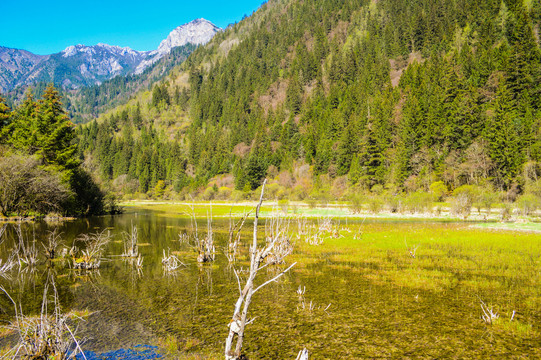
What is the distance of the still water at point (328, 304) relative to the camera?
8.96 m

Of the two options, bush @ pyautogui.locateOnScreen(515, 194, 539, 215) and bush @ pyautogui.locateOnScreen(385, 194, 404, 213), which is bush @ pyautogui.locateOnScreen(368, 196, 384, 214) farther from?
bush @ pyautogui.locateOnScreen(515, 194, 539, 215)

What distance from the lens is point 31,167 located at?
134 feet

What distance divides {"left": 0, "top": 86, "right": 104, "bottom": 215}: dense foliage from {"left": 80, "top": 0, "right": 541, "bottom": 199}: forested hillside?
1682cm

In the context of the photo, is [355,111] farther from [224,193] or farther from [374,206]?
[374,206]

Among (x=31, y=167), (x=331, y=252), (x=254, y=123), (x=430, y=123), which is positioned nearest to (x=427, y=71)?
(x=430, y=123)

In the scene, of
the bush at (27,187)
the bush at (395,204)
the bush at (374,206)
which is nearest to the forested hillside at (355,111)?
the bush at (395,204)

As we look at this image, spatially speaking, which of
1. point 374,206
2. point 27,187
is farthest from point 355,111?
point 27,187

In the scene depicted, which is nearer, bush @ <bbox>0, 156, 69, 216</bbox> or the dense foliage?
bush @ <bbox>0, 156, 69, 216</bbox>

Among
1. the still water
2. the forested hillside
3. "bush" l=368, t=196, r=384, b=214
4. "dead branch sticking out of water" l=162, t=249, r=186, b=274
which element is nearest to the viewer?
the still water

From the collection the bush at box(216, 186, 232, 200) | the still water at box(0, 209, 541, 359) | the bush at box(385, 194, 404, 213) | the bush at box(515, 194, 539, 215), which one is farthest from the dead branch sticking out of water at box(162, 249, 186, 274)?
the bush at box(216, 186, 232, 200)

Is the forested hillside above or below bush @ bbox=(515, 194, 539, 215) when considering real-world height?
above

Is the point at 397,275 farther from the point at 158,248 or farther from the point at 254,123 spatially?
the point at 254,123

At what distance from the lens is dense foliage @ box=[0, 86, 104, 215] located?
40.1 m

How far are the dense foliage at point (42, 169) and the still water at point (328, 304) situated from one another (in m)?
23.2
